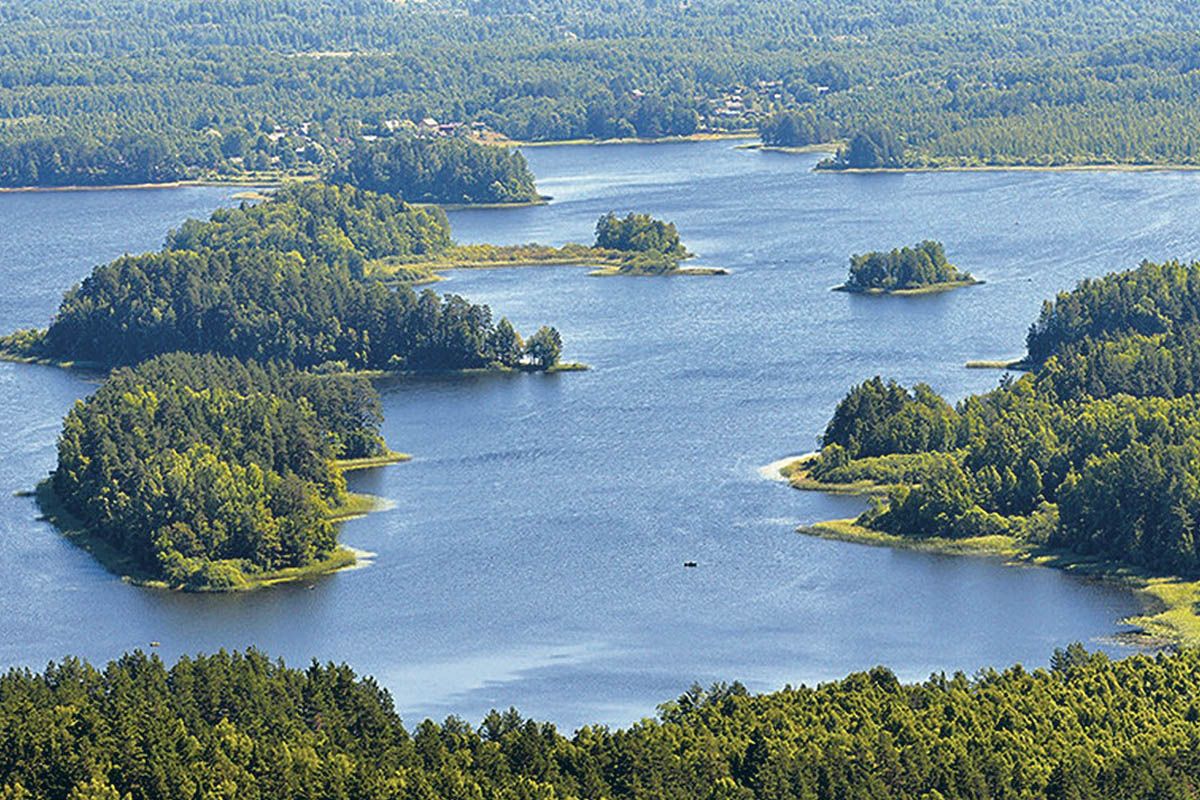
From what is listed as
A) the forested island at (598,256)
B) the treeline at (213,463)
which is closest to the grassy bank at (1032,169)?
the forested island at (598,256)

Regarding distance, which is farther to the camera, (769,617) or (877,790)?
(769,617)

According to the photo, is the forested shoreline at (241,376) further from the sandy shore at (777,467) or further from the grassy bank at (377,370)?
the sandy shore at (777,467)

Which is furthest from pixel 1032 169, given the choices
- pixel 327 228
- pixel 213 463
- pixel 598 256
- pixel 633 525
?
pixel 213 463

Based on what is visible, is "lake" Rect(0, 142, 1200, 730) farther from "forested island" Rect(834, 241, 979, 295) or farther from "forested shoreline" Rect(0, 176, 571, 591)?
"forested island" Rect(834, 241, 979, 295)

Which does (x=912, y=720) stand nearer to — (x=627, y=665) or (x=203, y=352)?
(x=627, y=665)

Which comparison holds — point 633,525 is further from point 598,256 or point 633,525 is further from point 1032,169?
point 1032,169

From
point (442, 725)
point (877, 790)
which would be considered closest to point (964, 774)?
point (877, 790)
